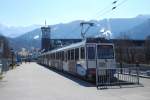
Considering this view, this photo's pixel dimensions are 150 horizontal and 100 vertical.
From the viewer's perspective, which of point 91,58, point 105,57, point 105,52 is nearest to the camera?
point 91,58

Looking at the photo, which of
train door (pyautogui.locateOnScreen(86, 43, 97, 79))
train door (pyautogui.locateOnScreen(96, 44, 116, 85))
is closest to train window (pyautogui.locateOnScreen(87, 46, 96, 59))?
train door (pyautogui.locateOnScreen(86, 43, 97, 79))

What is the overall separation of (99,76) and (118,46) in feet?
155

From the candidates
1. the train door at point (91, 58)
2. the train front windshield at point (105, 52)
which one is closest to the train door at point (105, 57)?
the train front windshield at point (105, 52)

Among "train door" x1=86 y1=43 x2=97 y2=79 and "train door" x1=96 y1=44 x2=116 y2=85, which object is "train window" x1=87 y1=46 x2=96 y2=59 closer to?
"train door" x1=86 y1=43 x2=97 y2=79

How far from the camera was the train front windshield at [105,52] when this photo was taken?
24.5 meters

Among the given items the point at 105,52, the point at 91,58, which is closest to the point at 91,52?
the point at 91,58

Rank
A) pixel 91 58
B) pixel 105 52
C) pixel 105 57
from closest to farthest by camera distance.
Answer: pixel 91 58 < pixel 105 57 < pixel 105 52

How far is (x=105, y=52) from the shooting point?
2472 centimetres

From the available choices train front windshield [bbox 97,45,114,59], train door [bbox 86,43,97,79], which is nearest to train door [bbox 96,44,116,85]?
train front windshield [bbox 97,45,114,59]

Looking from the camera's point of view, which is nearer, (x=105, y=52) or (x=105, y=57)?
(x=105, y=57)

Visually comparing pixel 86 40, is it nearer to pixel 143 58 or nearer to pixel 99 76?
pixel 99 76

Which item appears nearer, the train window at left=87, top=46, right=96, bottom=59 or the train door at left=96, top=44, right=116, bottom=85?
the train door at left=96, top=44, right=116, bottom=85

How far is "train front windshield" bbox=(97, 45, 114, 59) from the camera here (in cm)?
2448

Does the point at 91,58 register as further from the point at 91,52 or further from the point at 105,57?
the point at 105,57
